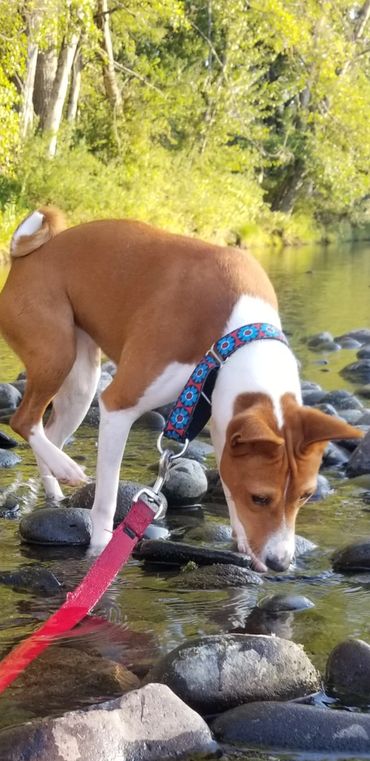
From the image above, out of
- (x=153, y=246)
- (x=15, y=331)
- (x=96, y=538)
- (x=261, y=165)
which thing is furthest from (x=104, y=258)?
(x=261, y=165)

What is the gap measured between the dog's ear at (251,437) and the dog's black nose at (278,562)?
1.41 feet

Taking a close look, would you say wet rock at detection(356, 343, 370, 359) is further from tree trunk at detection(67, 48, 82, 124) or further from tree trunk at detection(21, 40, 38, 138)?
tree trunk at detection(67, 48, 82, 124)

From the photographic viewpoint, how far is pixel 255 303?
516 centimetres

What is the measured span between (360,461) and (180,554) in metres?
2.40

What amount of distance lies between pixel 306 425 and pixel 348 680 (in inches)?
43.1

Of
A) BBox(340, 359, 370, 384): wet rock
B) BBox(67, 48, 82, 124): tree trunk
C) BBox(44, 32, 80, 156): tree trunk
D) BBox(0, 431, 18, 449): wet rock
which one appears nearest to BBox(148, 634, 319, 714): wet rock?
BBox(0, 431, 18, 449): wet rock

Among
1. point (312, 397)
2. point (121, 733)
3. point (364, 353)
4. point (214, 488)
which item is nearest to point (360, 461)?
point (214, 488)

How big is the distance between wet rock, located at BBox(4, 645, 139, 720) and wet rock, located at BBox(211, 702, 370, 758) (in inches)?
19.0

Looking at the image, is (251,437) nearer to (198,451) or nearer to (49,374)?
(49,374)

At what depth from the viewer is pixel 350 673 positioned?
3.59 meters

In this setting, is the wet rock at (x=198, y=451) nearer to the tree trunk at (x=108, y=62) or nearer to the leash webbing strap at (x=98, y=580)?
Result: the leash webbing strap at (x=98, y=580)

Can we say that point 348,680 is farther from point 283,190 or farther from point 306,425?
point 283,190

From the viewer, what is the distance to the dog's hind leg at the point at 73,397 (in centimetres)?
624

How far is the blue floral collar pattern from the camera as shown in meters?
4.75
